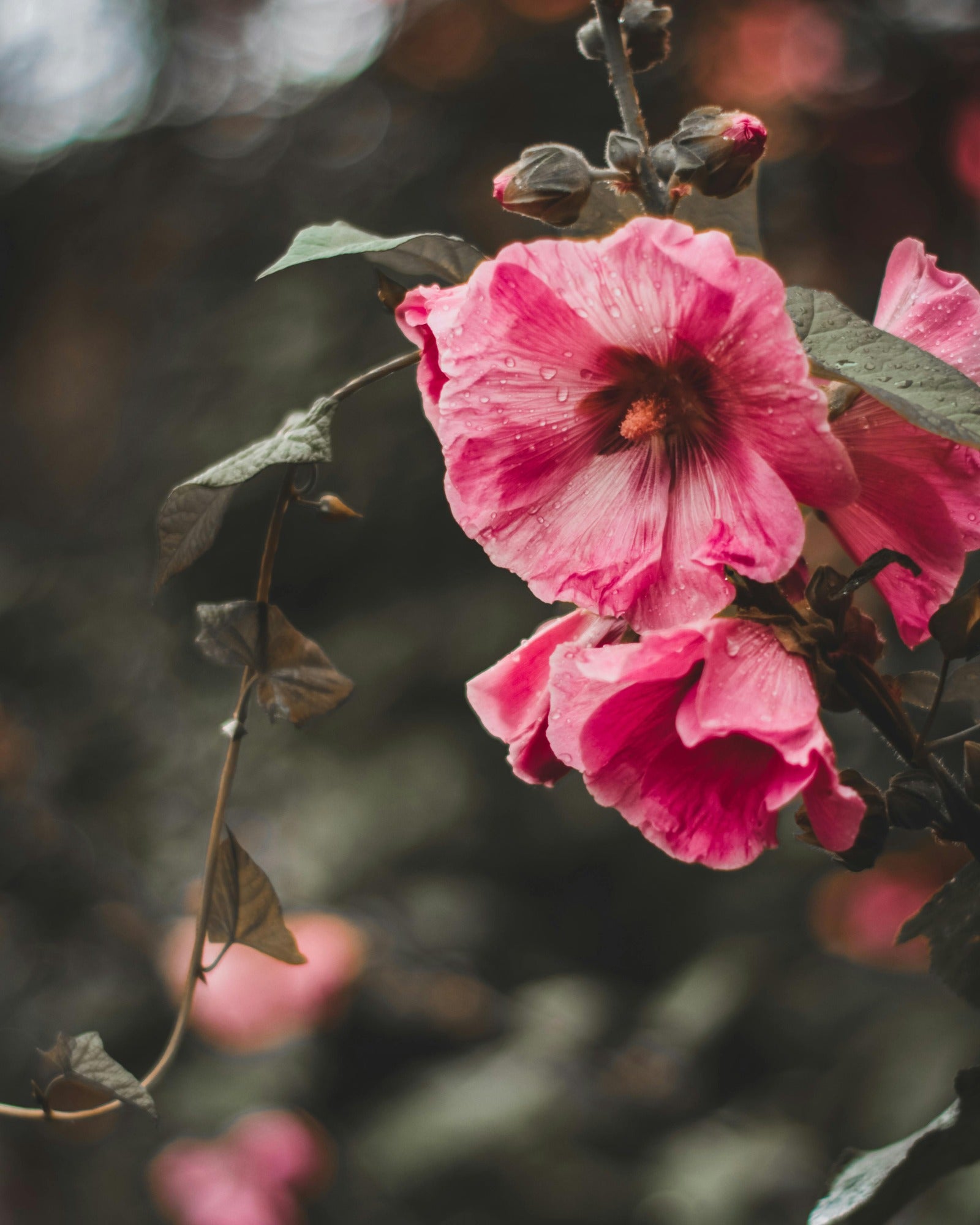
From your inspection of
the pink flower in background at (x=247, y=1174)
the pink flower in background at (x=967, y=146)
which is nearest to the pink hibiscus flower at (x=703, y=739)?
the pink flower in background at (x=247, y=1174)

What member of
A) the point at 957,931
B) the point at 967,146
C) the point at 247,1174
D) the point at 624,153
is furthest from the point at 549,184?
the point at 967,146

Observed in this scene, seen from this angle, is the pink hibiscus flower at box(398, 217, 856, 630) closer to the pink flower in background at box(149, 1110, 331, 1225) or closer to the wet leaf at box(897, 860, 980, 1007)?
the wet leaf at box(897, 860, 980, 1007)

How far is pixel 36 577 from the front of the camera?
1556 mm

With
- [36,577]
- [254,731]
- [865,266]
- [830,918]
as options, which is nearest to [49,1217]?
[254,731]

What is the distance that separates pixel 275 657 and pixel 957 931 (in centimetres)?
21

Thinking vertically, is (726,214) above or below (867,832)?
above

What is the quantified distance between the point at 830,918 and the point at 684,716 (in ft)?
3.08

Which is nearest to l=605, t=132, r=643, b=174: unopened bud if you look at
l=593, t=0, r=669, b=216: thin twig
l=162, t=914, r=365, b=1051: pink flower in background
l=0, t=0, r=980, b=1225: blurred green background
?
l=593, t=0, r=669, b=216: thin twig

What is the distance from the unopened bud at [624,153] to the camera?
263mm

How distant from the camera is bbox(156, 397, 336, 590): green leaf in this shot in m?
0.27

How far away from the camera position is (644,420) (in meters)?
0.27

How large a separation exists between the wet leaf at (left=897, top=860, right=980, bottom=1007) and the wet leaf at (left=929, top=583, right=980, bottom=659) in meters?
0.06

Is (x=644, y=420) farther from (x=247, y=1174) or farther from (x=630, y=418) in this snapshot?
(x=247, y=1174)

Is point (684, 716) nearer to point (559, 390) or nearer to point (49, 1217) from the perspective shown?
point (559, 390)
